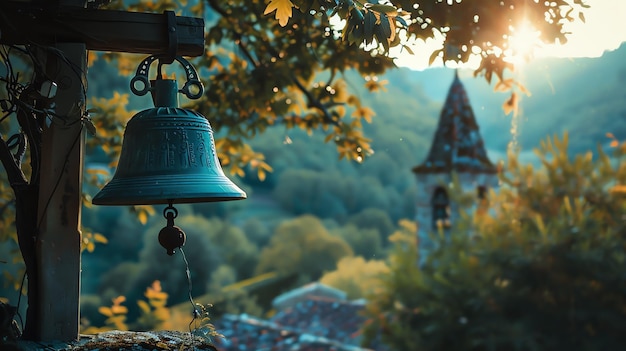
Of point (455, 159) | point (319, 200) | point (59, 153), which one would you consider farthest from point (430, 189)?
point (319, 200)

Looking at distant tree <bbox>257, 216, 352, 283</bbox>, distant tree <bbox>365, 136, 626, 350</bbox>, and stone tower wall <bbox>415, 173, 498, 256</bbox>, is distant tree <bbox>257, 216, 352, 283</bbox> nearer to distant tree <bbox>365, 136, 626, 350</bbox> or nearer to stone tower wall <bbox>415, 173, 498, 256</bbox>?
stone tower wall <bbox>415, 173, 498, 256</bbox>

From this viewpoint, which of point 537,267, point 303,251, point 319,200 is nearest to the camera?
point 537,267

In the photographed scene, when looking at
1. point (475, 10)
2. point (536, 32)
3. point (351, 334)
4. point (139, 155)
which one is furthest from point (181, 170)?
point (351, 334)

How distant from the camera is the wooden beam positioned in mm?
2293

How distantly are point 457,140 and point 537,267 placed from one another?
269 cm

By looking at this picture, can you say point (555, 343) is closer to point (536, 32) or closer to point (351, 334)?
point (351, 334)

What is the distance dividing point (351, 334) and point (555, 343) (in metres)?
5.83

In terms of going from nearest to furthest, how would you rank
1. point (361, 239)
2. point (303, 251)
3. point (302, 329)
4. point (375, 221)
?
point (302, 329) → point (303, 251) → point (361, 239) → point (375, 221)

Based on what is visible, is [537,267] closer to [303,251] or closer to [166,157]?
[166,157]

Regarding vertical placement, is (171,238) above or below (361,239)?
below

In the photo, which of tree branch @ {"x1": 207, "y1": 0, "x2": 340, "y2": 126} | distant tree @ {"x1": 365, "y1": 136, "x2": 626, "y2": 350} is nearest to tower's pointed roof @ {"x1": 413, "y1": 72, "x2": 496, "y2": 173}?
distant tree @ {"x1": 365, "y1": 136, "x2": 626, "y2": 350}

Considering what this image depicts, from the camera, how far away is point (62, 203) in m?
2.30

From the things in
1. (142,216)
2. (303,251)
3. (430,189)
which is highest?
(303,251)

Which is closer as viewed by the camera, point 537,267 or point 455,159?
point 537,267
